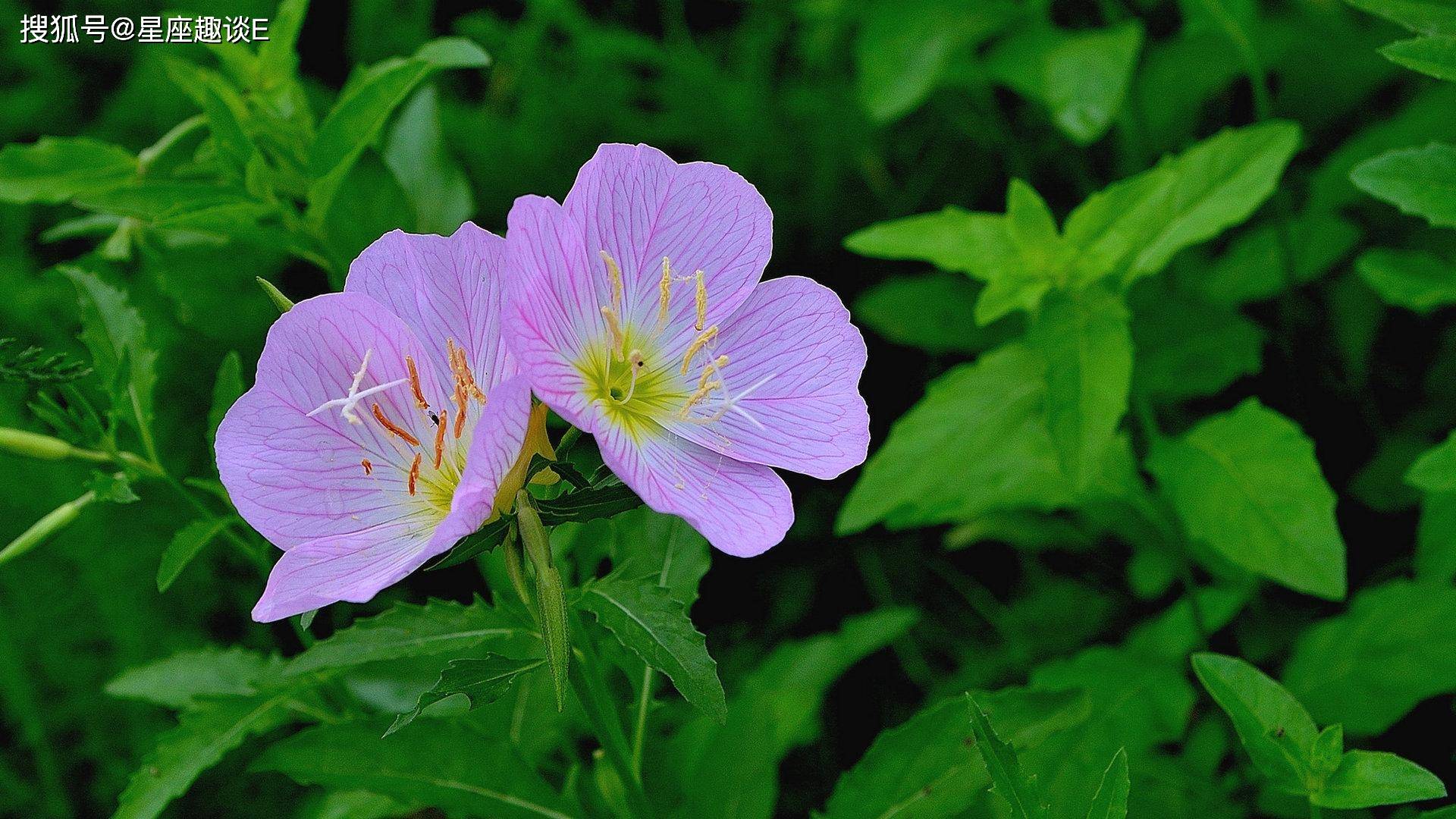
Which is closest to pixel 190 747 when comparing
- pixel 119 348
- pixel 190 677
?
pixel 190 677

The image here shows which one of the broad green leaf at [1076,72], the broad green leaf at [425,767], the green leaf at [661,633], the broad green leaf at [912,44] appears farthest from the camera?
the broad green leaf at [912,44]

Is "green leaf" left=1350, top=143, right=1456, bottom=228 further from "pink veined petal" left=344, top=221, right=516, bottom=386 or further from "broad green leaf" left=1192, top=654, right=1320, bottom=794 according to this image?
"pink veined petal" left=344, top=221, right=516, bottom=386

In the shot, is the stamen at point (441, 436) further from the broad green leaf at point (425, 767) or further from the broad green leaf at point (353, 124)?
the broad green leaf at point (353, 124)

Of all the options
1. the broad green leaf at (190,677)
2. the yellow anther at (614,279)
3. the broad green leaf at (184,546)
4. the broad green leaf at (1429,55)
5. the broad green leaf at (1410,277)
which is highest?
the broad green leaf at (1429,55)

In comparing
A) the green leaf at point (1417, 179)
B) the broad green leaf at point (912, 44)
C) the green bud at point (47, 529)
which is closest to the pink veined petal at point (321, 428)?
the green bud at point (47, 529)

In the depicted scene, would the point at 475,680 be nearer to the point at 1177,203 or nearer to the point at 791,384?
the point at 791,384

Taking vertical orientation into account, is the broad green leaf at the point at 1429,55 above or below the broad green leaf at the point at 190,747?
above

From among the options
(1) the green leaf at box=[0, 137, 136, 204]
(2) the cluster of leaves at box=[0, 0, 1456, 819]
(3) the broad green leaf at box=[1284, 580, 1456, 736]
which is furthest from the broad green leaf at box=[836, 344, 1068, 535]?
(1) the green leaf at box=[0, 137, 136, 204]

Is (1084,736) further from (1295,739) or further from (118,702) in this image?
(118,702)
